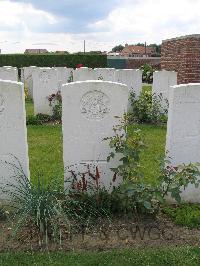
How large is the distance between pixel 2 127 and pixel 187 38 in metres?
9.23

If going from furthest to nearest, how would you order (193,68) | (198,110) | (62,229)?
1. (193,68)
2. (198,110)
3. (62,229)

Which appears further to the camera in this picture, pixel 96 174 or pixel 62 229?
pixel 96 174

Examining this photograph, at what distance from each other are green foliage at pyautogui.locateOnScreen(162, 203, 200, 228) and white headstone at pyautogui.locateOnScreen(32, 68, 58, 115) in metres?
6.48

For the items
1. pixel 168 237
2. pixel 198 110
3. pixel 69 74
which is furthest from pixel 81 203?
pixel 69 74

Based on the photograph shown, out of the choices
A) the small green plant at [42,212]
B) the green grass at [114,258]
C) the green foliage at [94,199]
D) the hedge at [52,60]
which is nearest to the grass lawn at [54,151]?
the green foliage at [94,199]

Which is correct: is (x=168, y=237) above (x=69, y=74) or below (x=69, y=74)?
below

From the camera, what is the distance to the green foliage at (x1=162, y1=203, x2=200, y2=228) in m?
4.49

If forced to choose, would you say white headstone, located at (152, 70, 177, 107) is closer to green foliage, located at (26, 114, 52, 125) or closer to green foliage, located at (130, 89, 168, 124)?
green foliage, located at (130, 89, 168, 124)

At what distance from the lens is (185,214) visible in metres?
4.68

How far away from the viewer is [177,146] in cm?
490

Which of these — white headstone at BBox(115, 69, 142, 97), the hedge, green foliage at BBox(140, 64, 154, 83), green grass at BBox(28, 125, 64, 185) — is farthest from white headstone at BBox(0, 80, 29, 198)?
the hedge

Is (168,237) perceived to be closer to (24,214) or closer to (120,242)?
(120,242)

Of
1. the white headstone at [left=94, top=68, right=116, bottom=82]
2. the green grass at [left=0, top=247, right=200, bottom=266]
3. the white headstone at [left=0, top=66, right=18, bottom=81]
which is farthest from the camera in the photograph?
the white headstone at [left=0, top=66, right=18, bottom=81]

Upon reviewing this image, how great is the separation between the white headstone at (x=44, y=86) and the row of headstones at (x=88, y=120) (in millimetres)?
6214
